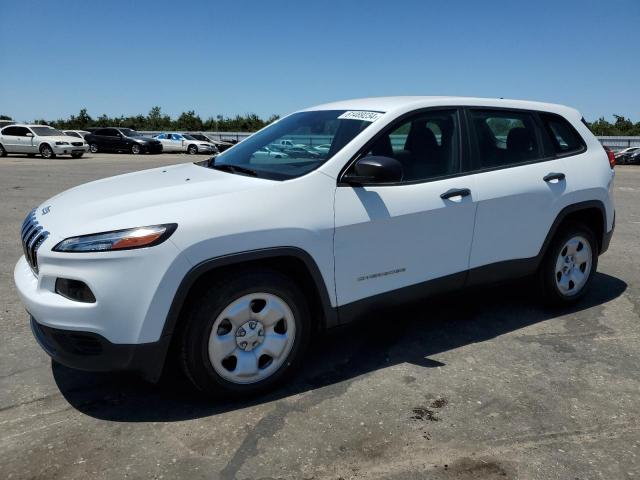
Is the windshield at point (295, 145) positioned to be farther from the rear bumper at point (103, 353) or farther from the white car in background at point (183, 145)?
the white car in background at point (183, 145)

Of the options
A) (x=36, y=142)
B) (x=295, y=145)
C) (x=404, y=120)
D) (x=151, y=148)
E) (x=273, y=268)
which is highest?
(x=404, y=120)


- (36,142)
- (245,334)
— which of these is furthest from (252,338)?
(36,142)

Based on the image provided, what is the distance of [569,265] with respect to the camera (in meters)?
4.53

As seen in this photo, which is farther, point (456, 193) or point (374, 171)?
point (456, 193)

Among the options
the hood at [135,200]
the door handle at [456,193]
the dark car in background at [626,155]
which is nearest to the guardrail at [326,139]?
the hood at [135,200]

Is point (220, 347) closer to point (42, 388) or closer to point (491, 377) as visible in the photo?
point (42, 388)

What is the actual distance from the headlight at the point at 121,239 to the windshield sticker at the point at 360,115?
148cm

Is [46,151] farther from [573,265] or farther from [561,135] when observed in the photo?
[573,265]

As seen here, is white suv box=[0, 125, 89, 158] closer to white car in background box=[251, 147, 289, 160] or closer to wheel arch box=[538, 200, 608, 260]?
→ white car in background box=[251, 147, 289, 160]

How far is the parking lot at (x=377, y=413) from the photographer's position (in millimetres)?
2543

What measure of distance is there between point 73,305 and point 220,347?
75 cm

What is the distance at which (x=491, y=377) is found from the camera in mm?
3408

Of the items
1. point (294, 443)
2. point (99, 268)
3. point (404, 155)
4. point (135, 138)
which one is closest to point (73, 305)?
point (99, 268)

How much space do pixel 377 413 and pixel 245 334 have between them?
2.72 feet
